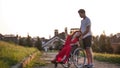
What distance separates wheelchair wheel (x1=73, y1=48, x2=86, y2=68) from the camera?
42.4 feet

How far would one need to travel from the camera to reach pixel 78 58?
13164mm

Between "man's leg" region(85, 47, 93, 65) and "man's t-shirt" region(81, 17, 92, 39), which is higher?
"man's t-shirt" region(81, 17, 92, 39)

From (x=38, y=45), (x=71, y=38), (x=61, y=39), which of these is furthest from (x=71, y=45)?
(x=61, y=39)

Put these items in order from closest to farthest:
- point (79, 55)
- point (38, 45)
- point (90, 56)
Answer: point (90, 56) → point (79, 55) → point (38, 45)

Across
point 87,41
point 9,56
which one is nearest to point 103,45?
point 9,56

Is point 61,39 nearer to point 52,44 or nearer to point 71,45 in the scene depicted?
point 52,44

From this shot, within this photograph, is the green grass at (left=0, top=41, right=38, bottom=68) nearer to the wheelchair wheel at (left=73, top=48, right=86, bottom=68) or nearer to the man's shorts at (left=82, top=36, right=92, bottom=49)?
the wheelchair wheel at (left=73, top=48, right=86, bottom=68)

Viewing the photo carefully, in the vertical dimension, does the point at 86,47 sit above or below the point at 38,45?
below

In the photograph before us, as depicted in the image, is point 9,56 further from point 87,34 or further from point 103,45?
point 103,45

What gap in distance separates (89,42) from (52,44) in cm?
9824

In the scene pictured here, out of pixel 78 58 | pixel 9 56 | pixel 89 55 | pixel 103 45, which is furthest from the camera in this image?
pixel 103 45

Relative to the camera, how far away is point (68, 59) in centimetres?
1299

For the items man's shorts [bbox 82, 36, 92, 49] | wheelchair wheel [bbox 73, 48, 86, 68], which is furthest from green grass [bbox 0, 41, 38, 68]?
man's shorts [bbox 82, 36, 92, 49]

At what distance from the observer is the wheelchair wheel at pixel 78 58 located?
42.4ft
